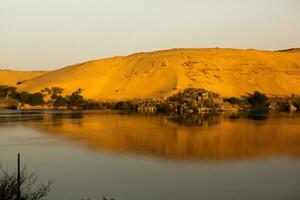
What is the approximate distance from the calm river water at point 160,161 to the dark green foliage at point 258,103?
18.7m

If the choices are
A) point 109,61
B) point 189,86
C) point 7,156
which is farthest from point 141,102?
point 7,156

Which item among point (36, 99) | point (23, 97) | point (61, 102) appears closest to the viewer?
point (61, 102)

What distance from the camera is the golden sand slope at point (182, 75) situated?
5222 cm

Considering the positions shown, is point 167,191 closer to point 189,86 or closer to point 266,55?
point 189,86

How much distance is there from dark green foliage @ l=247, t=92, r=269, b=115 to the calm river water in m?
18.7

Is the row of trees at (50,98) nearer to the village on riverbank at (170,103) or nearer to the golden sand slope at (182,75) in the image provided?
the village on riverbank at (170,103)

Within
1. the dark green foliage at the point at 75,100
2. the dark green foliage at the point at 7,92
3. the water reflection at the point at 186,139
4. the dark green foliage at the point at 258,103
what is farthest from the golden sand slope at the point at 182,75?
the water reflection at the point at 186,139

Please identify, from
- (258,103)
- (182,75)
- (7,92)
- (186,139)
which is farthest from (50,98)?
(186,139)

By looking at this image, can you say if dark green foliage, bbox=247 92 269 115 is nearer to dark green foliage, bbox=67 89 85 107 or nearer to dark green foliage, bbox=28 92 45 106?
dark green foliage, bbox=67 89 85 107

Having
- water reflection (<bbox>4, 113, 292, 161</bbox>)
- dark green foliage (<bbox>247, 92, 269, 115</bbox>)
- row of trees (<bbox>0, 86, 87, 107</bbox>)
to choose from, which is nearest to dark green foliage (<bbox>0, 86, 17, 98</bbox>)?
row of trees (<bbox>0, 86, 87, 107</bbox>)

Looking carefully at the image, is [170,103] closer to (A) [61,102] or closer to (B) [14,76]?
(A) [61,102]

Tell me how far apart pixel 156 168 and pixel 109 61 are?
2069 inches

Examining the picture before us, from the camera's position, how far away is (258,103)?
46000 millimetres

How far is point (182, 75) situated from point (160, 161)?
38906 mm
